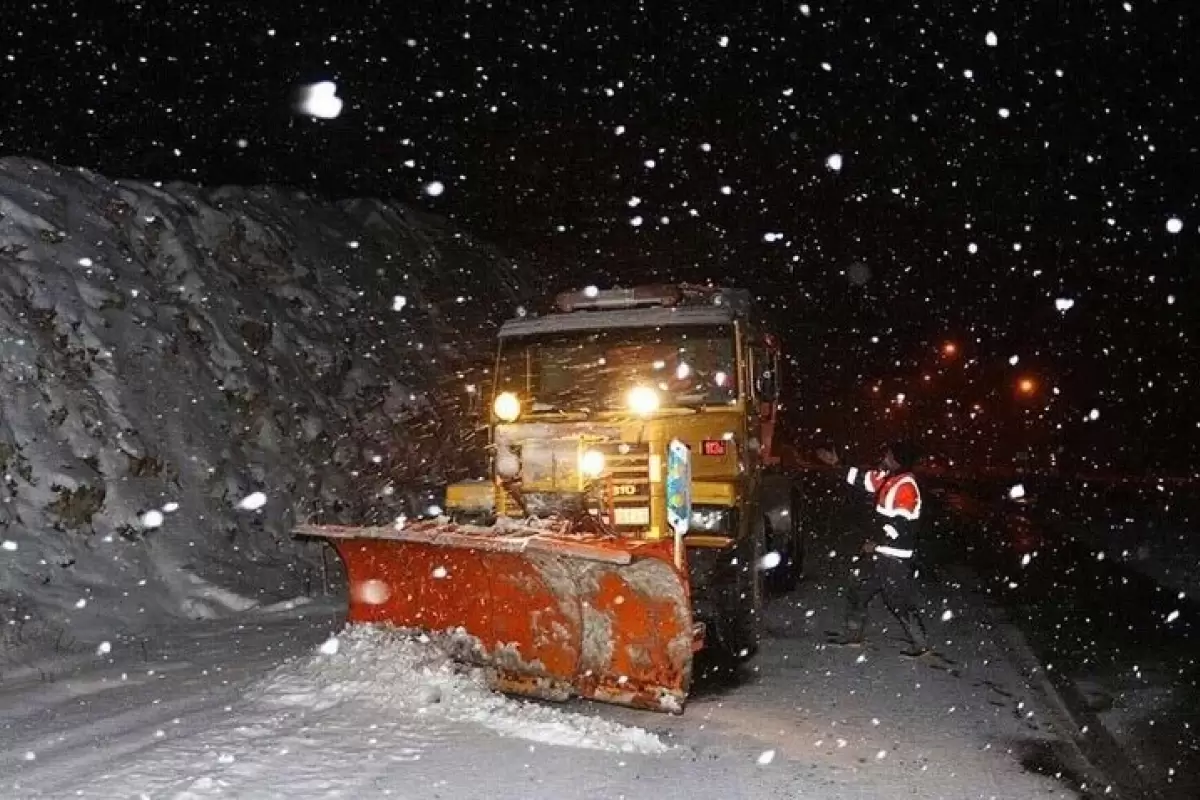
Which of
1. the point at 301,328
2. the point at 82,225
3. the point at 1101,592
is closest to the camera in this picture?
the point at 1101,592

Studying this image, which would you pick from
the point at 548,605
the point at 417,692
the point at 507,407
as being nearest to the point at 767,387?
the point at 507,407

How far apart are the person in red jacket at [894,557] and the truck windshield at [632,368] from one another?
4.74 feet

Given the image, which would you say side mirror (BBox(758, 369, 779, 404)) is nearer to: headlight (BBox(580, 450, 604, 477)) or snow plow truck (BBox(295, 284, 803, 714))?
snow plow truck (BBox(295, 284, 803, 714))

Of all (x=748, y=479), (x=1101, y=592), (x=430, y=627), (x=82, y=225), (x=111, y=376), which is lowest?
(x=1101, y=592)

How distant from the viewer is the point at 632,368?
825 centimetres

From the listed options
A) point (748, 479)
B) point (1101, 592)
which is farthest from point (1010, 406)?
point (748, 479)

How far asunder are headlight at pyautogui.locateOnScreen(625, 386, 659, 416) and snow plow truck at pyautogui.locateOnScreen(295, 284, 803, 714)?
0.05ft

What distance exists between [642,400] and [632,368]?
0.83m

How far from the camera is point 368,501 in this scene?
12789 millimetres

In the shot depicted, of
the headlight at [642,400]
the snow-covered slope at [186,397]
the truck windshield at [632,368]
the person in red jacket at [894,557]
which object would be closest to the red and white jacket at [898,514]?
the person in red jacket at [894,557]

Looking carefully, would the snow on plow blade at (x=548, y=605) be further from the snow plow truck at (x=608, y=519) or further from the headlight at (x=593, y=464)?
the headlight at (x=593, y=464)

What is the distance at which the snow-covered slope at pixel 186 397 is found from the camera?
9.20 m

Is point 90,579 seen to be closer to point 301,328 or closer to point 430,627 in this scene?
point 430,627

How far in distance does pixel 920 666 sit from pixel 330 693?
416cm
